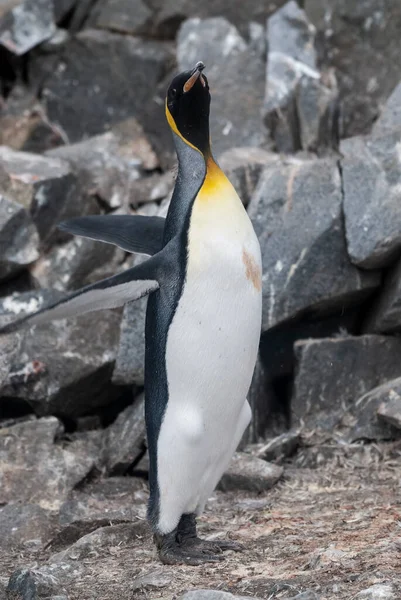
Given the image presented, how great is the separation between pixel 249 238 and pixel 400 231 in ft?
5.63

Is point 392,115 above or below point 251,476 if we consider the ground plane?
above

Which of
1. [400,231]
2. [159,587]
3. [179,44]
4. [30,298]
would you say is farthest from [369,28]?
[159,587]

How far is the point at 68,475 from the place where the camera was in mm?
5293

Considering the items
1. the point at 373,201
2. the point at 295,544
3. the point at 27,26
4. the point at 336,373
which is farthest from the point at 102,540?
the point at 27,26

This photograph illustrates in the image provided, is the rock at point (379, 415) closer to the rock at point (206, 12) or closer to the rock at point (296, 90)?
the rock at point (296, 90)

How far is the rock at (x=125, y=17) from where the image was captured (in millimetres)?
8750

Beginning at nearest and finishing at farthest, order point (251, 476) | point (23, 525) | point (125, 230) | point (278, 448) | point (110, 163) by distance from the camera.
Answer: point (125, 230)
point (23, 525)
point (251, 476)
point (278, 448)
point (110, 163)

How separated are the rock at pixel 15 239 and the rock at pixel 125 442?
148 centimetres

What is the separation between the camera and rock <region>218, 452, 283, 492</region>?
16.6ft

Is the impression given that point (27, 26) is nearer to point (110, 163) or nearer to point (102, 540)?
point (110, 163)

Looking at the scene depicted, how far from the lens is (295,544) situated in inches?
162

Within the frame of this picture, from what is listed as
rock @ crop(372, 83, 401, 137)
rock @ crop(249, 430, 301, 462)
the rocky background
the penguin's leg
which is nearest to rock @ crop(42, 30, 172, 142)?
the rocky background

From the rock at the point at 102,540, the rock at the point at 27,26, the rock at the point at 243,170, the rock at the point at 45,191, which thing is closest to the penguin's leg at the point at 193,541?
the rock at the point at 102,540

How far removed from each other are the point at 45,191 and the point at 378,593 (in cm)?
436
